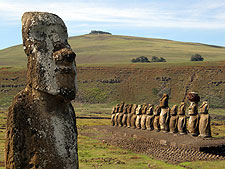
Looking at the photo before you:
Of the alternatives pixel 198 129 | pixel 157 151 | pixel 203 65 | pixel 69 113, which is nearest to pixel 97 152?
pixel 157 151

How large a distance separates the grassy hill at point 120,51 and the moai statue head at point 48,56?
11151 centimetres

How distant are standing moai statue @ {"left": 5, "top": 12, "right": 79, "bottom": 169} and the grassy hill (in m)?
112

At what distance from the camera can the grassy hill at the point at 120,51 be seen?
126 metres

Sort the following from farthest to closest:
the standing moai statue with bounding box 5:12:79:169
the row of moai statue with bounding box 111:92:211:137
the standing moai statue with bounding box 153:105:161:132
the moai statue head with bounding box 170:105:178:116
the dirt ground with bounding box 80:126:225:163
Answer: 1. the standing moai statue with bounding box 153:105:161:132
2. the moai statue head with bounding box 170:105:178:116
3. the row of moai statue with bounding box 111:92:211:137
4. the dirt ground with bounding box 80:126:225:163
5. the standing moai statue with bounding box 5:12:79:169

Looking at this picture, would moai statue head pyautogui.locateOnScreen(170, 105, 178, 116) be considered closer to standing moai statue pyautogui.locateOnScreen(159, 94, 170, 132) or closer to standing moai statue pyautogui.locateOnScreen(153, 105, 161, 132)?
standing moai statue pyautogui.locateOnScreen(159, 94, 170, 132)

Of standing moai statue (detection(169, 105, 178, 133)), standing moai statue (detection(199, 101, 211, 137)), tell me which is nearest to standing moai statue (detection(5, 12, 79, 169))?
standing moai statue (detection(199, 101, 211, 137))

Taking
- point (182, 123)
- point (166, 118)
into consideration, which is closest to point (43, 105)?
point (182, 123)

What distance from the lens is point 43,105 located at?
5312 mm

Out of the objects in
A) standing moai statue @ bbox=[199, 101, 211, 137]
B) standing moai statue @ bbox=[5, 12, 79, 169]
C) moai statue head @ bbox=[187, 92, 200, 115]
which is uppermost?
standing moai statue @ bbox=[5, 12, 79, 169]

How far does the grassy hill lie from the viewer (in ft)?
412

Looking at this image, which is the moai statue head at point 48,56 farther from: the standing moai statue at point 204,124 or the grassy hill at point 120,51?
the grassy hill at point 120,51

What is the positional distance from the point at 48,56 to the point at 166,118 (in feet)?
70.3

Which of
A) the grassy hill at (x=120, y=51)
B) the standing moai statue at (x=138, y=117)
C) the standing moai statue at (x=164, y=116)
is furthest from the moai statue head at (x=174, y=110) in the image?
the grassy hill at (x=120, y=51)

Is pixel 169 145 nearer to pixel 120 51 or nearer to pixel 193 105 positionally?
pixel 193 105
